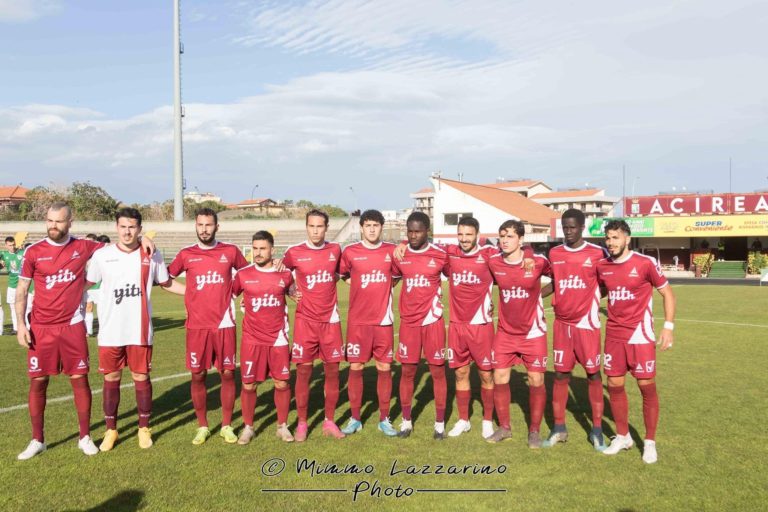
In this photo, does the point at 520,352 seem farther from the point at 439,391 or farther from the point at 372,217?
the point at 372,217

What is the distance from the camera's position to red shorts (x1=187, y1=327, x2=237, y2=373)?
6.23 m

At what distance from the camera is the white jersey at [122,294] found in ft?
19.9

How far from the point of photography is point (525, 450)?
19.9ft

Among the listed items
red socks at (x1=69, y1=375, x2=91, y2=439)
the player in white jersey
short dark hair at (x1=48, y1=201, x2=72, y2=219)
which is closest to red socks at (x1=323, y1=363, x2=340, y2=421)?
the player in white jersey

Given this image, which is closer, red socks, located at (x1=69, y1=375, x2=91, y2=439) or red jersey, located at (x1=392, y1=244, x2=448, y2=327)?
red socks, located at (x1=69, y1=375, x2=91, y2=439)

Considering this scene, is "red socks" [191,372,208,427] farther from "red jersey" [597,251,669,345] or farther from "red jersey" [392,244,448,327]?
"red jersey" [597,251,669,345]

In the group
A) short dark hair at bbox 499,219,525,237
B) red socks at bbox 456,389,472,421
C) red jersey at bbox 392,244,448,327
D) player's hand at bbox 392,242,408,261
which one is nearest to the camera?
short dark hair at bbox 499,219,525,237

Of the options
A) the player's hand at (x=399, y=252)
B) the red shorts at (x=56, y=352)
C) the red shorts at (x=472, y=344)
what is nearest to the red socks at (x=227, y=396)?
the red shorts at (x=56, y=352)

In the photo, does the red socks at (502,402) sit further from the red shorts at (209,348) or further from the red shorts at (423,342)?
the red shorts at (209,348)

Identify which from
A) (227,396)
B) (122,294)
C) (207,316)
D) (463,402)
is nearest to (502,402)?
(463,402)

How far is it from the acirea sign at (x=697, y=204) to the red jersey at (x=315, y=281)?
43680 mm

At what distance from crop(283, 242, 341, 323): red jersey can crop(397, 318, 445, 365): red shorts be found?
2.71ft

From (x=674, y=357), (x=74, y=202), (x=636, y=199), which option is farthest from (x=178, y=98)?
(x=674, y=357)

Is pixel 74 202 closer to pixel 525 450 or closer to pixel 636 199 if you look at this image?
pixel 636 199
